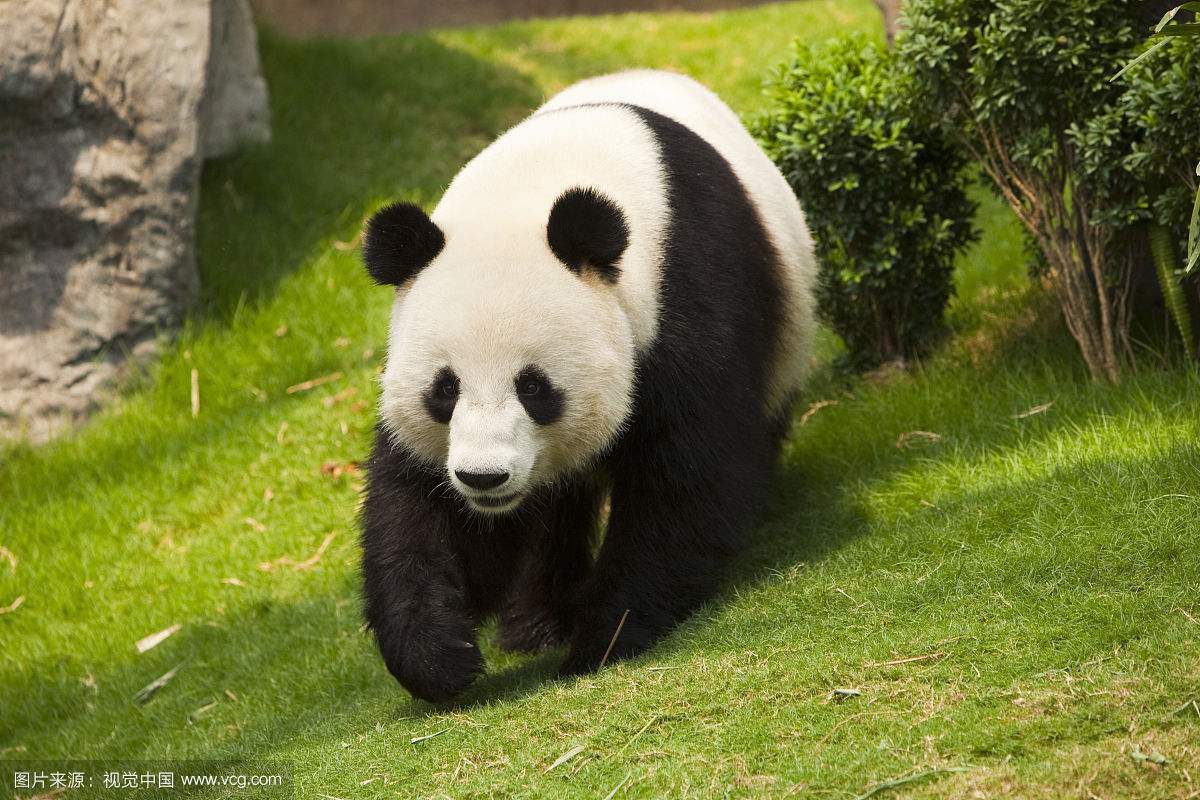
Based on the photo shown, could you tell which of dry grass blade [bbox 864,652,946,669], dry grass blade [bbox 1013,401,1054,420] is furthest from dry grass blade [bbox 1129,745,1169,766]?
dry grass blade [bbox 1013,401,1054,420]

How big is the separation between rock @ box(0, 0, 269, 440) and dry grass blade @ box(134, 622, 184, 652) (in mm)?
2174

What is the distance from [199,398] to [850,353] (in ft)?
12.3

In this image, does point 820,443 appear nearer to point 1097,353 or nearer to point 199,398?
point 1097,353

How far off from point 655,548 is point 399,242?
1250 mm

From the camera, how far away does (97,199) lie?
7.81 m

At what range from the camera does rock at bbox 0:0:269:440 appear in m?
7.67

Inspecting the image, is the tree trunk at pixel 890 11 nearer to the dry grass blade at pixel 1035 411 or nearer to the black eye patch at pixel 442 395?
the dry grass blade at pixel 1035 411

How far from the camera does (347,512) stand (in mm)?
6875

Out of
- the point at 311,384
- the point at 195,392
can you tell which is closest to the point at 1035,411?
the point at 311,384

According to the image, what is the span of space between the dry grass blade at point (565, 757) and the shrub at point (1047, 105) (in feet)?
9.60

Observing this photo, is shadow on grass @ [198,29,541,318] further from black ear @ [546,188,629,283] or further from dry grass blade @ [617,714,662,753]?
dry grass blade @ [617,714,662,753]

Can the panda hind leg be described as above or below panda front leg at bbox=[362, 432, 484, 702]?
below

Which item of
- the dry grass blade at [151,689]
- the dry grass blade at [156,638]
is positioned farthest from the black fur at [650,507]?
the dry grass blade at [156,638]

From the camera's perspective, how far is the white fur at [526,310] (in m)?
3.84
